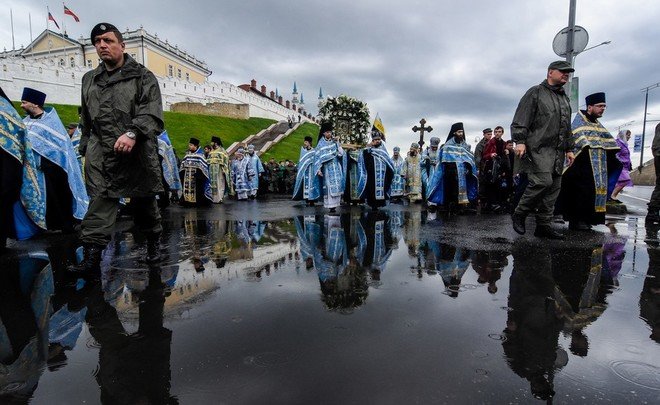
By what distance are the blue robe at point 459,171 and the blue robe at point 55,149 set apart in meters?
6.76

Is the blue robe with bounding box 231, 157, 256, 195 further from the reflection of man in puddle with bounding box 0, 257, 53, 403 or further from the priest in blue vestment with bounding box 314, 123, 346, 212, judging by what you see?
the reflection of man in puddle with bounding box 0, 257, 53, 403

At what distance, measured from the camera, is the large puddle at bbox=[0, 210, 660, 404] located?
146 centimetres

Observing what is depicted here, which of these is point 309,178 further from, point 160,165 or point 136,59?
point 136,59

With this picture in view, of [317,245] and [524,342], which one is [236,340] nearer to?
[524,342]

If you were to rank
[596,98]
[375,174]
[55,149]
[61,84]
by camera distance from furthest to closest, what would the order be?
[61,84]
[375,174]
[596,98]
[55,149]

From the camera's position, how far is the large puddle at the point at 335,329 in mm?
1459

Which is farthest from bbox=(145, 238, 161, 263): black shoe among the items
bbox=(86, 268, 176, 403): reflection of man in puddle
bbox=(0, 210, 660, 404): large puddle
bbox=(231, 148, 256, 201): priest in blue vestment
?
bbox=(231, 148, 256, 201): priest in blue vestment

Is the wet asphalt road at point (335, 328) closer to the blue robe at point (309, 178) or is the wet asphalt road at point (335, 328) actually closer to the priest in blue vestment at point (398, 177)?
the blue robe at point (309, 178)

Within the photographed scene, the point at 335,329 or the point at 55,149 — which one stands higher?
the point at 55,149

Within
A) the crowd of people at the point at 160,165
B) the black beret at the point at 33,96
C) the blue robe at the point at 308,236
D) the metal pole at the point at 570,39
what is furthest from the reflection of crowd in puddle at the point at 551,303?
the black beret at the point at 33,96

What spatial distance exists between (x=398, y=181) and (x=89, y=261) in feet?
35.7

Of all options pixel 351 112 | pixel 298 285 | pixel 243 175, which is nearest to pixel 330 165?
pixel 298 285

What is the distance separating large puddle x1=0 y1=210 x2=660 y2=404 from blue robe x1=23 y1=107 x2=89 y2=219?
1823 mm

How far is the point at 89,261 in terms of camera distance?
3.03 meters
